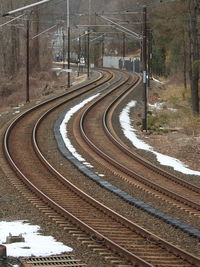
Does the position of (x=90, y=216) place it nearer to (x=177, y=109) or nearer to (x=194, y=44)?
(x=194, y=44)

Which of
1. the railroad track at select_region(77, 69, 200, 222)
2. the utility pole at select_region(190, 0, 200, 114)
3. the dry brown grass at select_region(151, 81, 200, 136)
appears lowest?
the railroad track at select_region(77, 69, 200, 222)

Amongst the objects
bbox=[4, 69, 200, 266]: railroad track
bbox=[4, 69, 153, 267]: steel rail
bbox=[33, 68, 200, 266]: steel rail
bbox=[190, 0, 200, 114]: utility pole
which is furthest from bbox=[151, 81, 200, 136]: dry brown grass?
bbox=[33, 68, 200, 266]: steel rail

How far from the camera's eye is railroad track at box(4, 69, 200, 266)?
1034 centimetres

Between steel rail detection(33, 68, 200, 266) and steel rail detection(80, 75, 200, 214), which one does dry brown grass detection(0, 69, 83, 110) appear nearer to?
steel rail detection(80, 75, 200, 214)

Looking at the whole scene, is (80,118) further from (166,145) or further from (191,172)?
(191,172)

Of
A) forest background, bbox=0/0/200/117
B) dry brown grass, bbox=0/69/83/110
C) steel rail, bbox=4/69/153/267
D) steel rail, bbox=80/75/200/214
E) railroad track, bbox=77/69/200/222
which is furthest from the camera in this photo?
dry brown grass, bbox=0/69/83/110

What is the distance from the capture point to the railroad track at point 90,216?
1034 cm

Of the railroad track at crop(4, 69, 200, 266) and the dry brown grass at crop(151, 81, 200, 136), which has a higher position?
the dry brown grass at crop(151, 81, 200, 136)

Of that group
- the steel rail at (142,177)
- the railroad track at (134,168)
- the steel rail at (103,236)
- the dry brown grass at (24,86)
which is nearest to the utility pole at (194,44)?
the railroad track at (134,168)

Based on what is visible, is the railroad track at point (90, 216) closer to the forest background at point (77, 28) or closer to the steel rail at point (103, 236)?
the steel rail at point (103, 236)

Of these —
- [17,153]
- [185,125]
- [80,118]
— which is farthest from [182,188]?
[80,118]

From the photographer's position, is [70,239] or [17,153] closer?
[70,239]

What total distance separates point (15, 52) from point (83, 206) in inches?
2282

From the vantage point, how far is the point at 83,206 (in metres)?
14.5
